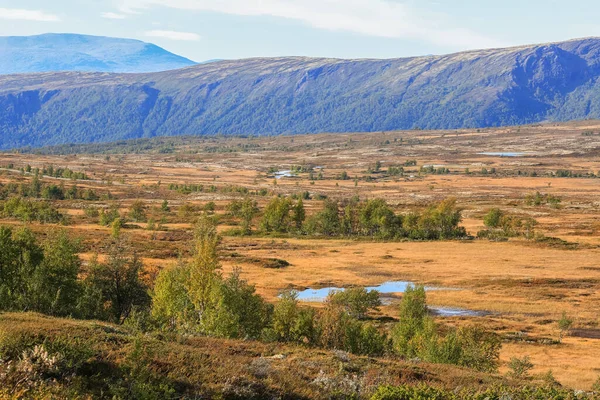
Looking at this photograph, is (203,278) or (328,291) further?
(328,291)

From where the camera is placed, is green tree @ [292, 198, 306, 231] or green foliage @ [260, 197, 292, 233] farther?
green foliage @ [260, 197, 292, 233]

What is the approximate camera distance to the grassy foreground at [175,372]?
14.6 m

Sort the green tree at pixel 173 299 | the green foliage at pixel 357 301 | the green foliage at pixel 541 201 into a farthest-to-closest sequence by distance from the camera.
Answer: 1. the green foliage at pixel 541 201
2. the green foliage at pixel 357 301
3. the green tree at pixel 173 299

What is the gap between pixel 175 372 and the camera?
16.9 m

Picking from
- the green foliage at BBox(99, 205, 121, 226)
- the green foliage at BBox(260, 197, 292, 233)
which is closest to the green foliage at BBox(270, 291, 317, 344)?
the green foliage at BBox(260, 197, 292, 233)

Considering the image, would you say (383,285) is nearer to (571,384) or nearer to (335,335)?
(571,384)

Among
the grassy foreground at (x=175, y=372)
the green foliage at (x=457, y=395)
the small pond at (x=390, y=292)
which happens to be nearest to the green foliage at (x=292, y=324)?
the grassy foreground at (x=175, y=372)

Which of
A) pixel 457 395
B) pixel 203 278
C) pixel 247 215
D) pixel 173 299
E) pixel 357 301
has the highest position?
pixel 457 395

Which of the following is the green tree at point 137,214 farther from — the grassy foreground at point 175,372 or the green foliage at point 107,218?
the grassy foreground at point 175,372

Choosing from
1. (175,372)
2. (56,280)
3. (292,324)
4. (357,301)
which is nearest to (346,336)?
(292,324)

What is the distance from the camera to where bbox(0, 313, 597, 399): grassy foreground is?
14586 millimetres

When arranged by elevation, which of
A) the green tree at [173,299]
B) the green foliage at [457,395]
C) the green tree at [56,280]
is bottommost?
the green tree at [173,299]

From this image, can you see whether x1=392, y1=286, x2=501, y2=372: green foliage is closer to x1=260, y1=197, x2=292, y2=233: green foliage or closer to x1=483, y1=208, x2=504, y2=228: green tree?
x1=260, y1=197, x2=292, y2=233: green foliage

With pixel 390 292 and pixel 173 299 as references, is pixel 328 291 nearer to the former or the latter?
pixel 390 292
